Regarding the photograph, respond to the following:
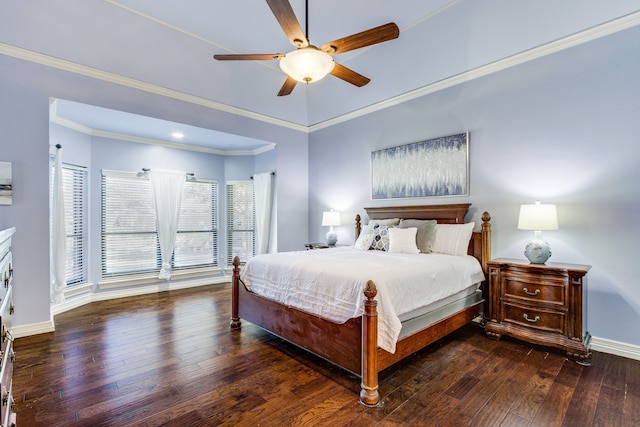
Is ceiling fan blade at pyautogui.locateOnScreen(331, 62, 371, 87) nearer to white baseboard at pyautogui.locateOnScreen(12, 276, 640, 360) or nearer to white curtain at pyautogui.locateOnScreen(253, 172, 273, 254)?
white curtain at pyautogui.locateOnScreen(253, 172, 273, 254)

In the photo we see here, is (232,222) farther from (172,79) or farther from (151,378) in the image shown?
(151,378)

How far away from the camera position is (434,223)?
3.68 metres

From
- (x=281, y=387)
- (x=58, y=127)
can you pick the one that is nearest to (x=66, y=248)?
(x=58, y=127)

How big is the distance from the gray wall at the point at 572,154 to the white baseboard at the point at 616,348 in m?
0.04

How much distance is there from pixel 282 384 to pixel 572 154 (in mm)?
3397

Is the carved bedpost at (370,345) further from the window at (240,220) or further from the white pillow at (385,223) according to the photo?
the window at (240,220)

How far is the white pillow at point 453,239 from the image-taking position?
3.43 m

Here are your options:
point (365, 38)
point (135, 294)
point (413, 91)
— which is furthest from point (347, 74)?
point (135, 294)

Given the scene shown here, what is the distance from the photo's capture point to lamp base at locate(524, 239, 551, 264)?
2.83 metres

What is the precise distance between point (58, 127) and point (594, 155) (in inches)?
247

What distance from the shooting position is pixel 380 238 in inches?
→ 153

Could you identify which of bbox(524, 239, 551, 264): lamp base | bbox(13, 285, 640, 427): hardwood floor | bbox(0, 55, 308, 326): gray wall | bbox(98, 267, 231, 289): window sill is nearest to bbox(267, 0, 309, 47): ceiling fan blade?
bbox(0, 55, 308, 326): gray wall

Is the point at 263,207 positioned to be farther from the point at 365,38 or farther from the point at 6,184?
the point at 365,38

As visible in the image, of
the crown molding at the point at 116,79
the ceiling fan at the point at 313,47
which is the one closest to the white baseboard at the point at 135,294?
the crown molding at the point at 116,79
